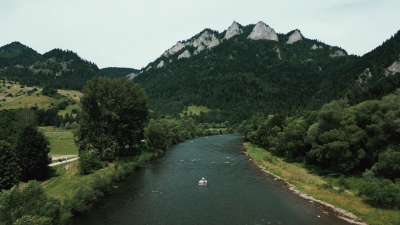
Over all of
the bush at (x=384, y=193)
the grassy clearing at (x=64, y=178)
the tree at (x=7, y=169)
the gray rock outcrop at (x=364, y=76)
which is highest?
the gray rock outcrop at (x=364, y=76)

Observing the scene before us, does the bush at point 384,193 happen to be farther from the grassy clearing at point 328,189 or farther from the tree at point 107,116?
the tree at point 107,116

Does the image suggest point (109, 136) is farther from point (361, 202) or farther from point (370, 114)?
point (370, 114)

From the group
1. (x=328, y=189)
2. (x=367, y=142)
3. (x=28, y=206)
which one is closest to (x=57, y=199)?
(x=28, y=206)

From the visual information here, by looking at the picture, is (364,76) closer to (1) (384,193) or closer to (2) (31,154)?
(1) (384,193)

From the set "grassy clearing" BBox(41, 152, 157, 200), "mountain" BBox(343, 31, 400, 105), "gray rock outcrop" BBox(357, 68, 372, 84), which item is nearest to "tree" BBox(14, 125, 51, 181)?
"grassy clearing" BBox(41, 152, 157, 200)

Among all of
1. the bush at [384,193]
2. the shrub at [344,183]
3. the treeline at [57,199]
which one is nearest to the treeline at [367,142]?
the bush at [384,193]
